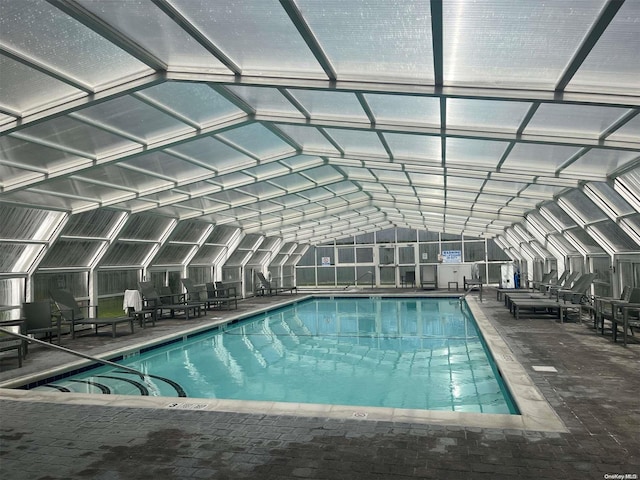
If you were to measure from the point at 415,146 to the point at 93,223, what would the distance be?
8006mm

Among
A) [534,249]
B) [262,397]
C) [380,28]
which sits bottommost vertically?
[262,397]

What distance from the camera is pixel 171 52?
5.10m

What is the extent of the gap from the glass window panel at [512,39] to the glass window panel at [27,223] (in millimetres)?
8735

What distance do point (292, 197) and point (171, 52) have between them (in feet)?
32.7

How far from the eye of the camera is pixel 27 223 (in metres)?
9.79

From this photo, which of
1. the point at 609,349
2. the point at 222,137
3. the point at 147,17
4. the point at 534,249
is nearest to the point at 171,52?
the point at 147,17

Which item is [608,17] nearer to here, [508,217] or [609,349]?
[609,349]

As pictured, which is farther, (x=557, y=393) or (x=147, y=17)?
(x=557, y=393)

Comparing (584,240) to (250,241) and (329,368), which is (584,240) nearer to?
(329,368)

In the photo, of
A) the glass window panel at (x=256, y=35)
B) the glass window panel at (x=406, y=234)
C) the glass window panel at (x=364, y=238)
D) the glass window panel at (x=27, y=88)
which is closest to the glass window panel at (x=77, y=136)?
the glass window panel at (x=27, y=88)

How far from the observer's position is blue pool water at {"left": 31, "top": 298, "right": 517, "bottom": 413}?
683 cm

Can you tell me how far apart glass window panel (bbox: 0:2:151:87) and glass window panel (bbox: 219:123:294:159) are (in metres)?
2.75

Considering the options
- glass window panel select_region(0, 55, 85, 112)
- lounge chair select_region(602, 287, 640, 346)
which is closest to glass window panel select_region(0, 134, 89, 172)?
glass window panel select_region(0, 55, 85, 112)

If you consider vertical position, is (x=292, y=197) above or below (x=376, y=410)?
above
